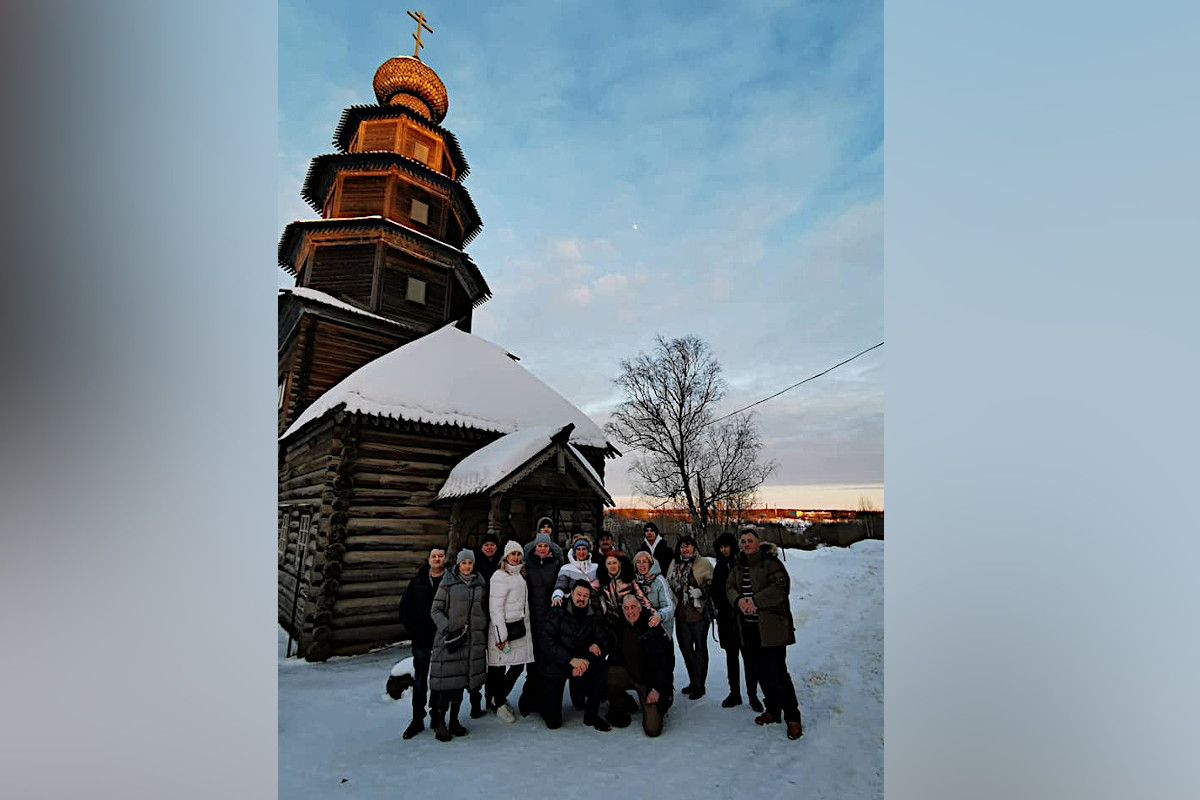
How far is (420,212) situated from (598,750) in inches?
296

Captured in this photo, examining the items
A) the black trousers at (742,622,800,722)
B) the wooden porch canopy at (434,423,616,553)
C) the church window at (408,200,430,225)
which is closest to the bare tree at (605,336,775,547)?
the wooden porch canopy at (434,423,616,553)

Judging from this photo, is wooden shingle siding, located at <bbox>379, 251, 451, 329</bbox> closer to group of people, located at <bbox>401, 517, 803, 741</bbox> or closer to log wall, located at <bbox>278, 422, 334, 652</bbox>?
log wall, located at <bbox>278, 422, 334, 652</bbox>

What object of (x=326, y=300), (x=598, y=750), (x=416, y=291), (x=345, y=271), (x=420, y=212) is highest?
(x=420, y=212)

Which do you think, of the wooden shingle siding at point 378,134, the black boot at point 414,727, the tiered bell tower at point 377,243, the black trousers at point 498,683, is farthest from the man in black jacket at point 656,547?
the wooden shingle siding at point 378,134

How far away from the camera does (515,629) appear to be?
371 centimetres

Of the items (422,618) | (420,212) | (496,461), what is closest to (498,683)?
(422,618)

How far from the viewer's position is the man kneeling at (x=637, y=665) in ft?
11.7

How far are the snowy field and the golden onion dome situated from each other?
8.09 m

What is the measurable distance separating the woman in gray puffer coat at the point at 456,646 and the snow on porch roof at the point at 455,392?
2719 millimetres

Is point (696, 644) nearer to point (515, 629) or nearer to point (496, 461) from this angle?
point (515, 629)
